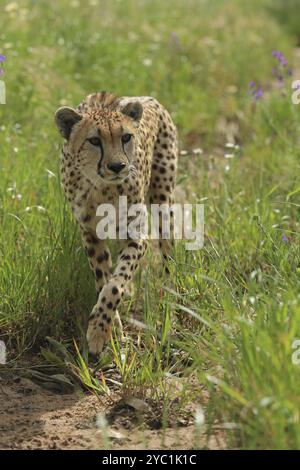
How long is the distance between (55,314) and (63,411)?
2.01 feet

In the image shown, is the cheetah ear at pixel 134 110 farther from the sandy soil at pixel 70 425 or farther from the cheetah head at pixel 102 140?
the sandy soil at pixel 70 425

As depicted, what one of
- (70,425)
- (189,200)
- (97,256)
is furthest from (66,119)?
(70,425)

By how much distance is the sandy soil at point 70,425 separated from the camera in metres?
3.31

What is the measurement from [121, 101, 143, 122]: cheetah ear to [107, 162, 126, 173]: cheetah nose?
0.44 metres

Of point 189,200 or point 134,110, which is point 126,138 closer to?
point 134,110

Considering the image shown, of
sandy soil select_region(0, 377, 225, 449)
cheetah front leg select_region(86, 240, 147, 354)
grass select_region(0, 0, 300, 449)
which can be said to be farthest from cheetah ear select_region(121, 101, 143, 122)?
sandy soil select_region(0, 377, 225, 449)

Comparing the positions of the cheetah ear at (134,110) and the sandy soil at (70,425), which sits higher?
the cheetah ear at (134,110)

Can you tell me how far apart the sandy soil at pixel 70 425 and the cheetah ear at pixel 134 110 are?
4.33ft

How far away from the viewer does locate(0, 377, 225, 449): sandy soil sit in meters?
3.31

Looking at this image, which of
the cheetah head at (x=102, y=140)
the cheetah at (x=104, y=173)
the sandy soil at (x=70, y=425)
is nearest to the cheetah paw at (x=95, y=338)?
the cheetah at (x=104, y=173)

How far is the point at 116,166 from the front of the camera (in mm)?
3908

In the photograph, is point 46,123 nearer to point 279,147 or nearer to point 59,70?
point 59,70
